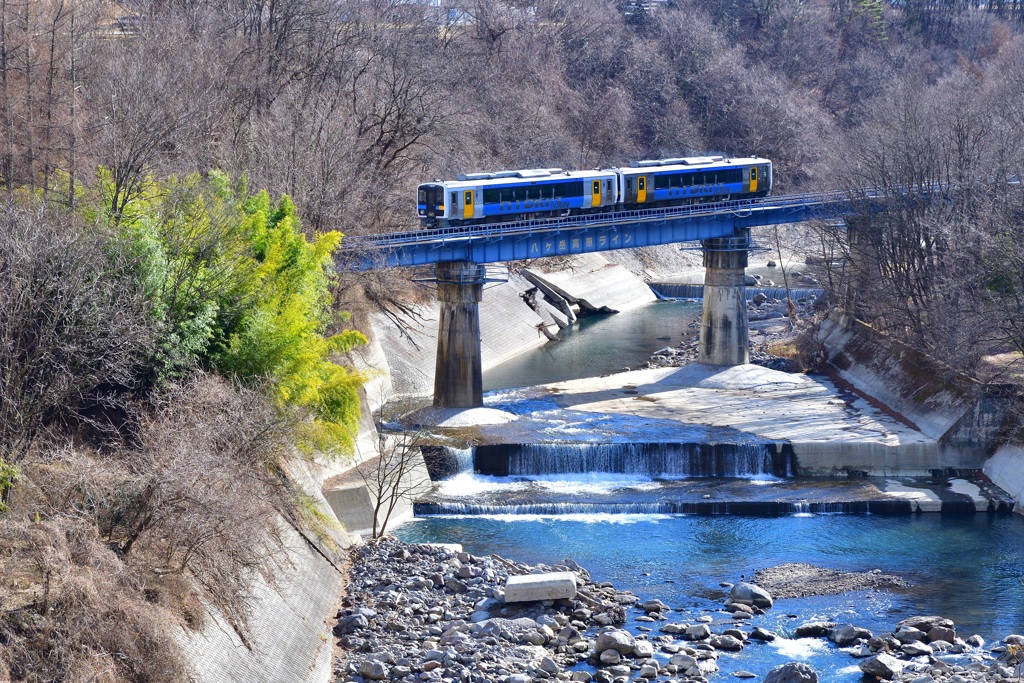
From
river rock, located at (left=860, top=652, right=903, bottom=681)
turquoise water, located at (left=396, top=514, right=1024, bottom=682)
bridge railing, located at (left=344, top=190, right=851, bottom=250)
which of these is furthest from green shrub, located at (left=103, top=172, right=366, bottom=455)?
river rock, located at (left=860, top=652, right=903, bottom=681)

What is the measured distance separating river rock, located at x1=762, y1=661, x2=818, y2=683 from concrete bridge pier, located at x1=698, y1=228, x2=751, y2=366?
3408 centimetres

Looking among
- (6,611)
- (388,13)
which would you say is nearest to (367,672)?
(6,611)

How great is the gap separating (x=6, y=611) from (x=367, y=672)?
27.6ft

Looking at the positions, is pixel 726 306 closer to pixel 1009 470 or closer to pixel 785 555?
pixel 1009 470

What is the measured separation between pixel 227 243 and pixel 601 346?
1450 inches

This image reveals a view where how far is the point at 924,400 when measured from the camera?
167 feet

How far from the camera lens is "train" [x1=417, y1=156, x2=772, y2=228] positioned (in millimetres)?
53062

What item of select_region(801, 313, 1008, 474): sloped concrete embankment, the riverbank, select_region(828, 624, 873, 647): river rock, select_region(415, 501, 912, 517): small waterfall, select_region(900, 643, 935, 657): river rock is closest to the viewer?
the riverbank

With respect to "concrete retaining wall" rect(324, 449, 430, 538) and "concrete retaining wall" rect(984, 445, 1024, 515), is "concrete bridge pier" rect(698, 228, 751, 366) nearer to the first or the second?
"concrete retaining wall" rect(984, 445, 1024, 515)

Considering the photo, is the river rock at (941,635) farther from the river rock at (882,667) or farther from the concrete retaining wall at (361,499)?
the concrete retaining wall at (361,499)

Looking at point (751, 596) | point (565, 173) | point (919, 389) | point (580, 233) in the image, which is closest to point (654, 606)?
point (751, 596)

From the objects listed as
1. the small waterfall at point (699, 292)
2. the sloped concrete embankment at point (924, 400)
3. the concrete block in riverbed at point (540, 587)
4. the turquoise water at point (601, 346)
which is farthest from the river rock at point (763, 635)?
the small waterfall at point (699, 292)

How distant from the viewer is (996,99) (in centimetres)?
7769

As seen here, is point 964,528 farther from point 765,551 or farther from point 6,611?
point 6,611
